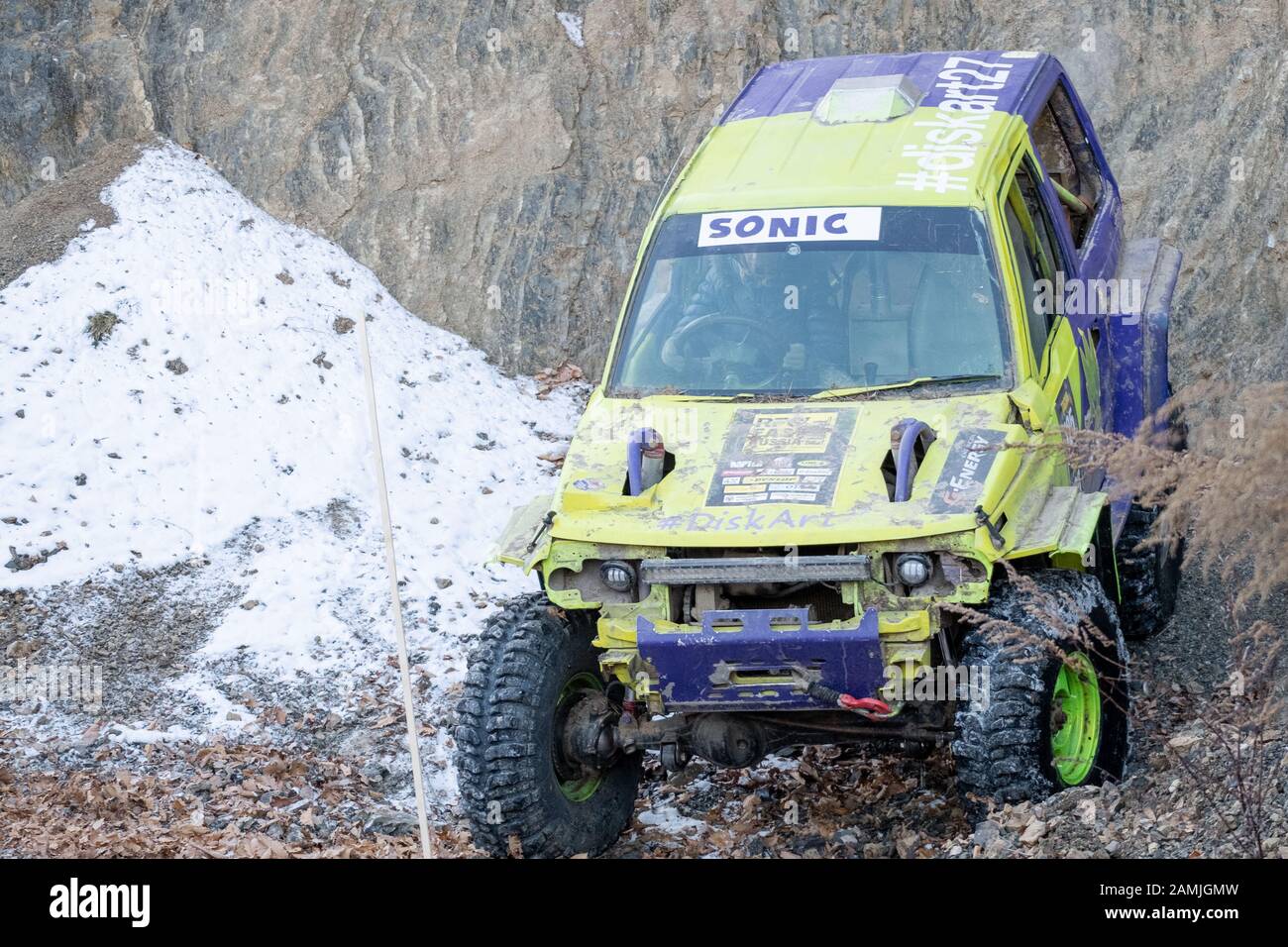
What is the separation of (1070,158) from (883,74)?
140 cm

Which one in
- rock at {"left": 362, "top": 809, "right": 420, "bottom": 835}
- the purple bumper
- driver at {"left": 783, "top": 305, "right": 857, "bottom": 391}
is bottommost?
rock at {"left": 362, "top": 809, "right": 420, "bottom": 835}

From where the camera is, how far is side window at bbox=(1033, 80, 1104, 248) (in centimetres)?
907

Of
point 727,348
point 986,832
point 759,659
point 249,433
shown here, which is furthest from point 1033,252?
point 249,433

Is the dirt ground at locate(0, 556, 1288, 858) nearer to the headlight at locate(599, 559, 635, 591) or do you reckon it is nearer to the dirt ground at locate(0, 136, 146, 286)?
the headlight at locate(599, 559, 635, 591)

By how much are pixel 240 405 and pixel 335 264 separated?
205cm

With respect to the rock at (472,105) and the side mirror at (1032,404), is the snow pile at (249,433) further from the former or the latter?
the side mirror at (1032,404)

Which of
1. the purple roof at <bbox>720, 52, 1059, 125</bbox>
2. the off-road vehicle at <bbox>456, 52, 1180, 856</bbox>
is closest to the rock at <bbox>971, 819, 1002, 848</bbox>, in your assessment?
the off-road vehicle at <bbox>456, 52, 1180, 856</bbox>

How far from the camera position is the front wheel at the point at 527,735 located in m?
6.64

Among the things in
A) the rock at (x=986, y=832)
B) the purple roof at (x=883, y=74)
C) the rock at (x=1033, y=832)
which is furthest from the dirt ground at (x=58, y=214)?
the rock at (x=1033, y=832)

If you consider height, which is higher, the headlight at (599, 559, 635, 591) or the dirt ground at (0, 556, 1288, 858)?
the headlight at (599, 559, 635, 591)

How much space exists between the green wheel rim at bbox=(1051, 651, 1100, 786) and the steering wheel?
1688 millimetres

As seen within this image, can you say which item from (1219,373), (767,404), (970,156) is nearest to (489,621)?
(767,404)

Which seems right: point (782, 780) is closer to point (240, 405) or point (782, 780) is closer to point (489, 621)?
point (489, 621)

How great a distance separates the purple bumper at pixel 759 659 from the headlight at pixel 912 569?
7.9 inches
